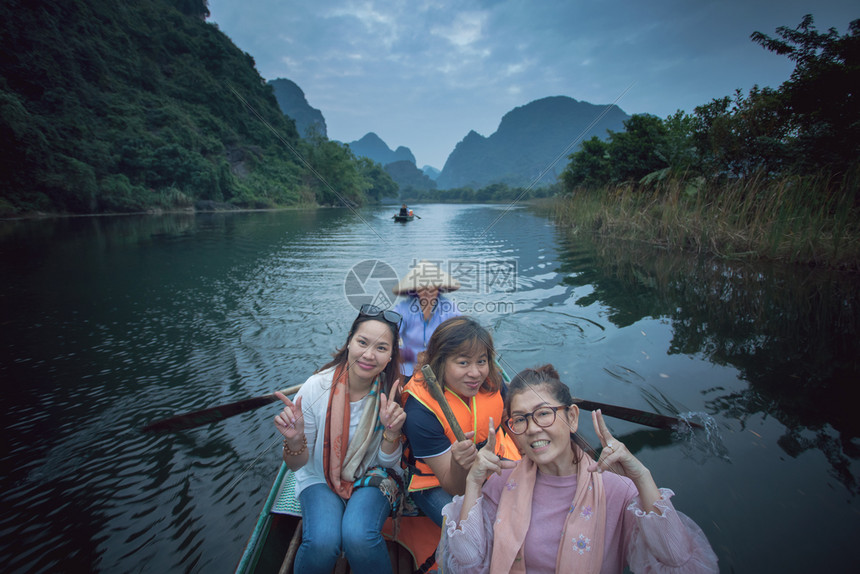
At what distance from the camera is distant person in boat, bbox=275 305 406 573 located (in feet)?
5.98

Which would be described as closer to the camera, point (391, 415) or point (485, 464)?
point (485, 464)

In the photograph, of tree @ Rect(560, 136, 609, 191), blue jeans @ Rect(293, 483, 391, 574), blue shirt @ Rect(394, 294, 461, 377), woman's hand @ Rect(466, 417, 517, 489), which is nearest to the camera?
woman's hand @ Rect(466, 417, 517, 489)

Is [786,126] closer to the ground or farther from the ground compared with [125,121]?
closer to the ground

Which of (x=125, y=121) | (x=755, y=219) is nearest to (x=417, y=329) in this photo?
(x=755, y=219)

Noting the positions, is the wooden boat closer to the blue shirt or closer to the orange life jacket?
the orange life jacket

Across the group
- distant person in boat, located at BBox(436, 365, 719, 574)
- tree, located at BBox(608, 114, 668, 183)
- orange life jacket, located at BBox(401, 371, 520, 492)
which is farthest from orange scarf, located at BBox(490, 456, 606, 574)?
tree, located at BBox(608, 114, 668, 183)

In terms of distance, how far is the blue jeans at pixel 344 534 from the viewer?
1.80 m

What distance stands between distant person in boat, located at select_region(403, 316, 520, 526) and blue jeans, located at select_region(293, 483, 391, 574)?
270 millimetres

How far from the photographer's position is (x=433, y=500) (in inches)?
81.2

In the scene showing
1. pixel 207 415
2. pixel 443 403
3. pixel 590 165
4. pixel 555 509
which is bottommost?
pixel 207 415

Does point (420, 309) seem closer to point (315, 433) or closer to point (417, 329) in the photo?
point (417, 329)

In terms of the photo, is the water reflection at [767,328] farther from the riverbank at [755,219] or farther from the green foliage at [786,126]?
the green foliage at [786,126]

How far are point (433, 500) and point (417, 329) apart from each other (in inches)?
77.2

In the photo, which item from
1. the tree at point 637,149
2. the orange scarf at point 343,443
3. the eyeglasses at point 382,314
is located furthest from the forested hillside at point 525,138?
the orange scarf at point 343,443
